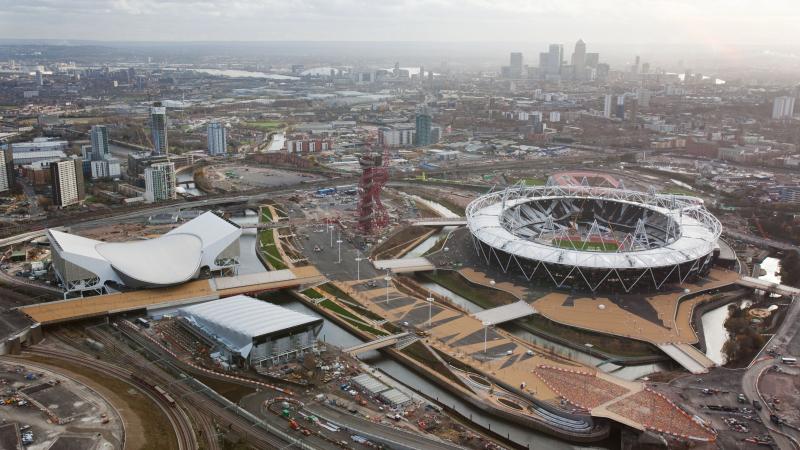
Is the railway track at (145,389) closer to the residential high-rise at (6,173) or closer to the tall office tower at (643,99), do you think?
the residential high-rise at (6,173)

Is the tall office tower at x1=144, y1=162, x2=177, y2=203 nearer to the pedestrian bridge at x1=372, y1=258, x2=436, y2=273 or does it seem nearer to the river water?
the pedestrian bridge at x1=372, y1=258, x2=436, y2=273

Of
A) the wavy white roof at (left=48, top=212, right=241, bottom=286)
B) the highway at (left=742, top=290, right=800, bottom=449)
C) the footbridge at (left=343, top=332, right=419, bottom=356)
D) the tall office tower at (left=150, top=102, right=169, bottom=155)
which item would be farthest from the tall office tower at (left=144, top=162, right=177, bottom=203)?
the highway at (left=742, top=290, right=800, bottom=449)

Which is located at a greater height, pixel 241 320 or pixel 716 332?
pixel 241 320

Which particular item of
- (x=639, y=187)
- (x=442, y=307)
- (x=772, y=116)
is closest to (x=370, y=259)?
(x=442, y=307)

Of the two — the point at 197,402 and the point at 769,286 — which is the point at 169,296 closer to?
the point at 197,402

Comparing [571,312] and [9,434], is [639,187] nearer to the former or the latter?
[571,312]

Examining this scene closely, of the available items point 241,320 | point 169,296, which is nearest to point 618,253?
point 241,320

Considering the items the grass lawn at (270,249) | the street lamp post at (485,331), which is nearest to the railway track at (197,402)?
the street lamp post at (485,331)

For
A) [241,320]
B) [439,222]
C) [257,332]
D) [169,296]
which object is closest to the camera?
[257,332]
